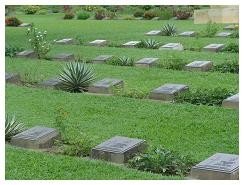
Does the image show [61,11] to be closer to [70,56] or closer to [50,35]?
[50,35]

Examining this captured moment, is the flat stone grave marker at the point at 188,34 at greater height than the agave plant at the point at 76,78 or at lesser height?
greater

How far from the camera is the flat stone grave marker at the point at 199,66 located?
11812 mm

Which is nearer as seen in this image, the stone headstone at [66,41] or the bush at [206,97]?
the bush at [206,97]

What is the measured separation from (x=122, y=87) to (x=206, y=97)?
6.07ft

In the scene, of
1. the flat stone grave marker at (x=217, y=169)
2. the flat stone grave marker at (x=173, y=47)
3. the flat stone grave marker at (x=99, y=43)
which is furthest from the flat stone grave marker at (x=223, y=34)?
the flat stone grave marker at (x=217, y=169)

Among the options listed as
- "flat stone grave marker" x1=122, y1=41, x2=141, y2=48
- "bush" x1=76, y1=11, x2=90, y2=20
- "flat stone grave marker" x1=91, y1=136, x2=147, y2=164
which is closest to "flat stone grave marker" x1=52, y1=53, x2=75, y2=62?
"flat stone grave marker" x1=122, y1=41, x2=141, y2=48

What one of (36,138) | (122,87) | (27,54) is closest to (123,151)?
(36,138)

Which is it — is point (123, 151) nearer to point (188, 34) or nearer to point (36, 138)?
point (36, 138)

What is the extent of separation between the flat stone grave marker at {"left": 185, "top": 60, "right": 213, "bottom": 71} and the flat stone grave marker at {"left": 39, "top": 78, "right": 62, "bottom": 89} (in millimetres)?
2891

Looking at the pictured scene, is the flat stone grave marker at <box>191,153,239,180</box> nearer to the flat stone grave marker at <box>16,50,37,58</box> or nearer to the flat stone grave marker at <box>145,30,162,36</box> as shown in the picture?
the flat stone grave marker at <box>16,50,37,58</box>

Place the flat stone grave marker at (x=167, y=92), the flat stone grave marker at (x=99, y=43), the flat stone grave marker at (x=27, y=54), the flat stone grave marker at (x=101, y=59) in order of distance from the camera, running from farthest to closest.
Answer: the flat stone grave marker at (x=99, y=43), the flat stone grave marker at (x=27, y=54), the flat stone grave marker at (x=101, y=59), the flat stone grave marker at (x=167, y=92)

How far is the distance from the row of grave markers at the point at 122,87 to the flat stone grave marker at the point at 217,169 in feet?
9.10

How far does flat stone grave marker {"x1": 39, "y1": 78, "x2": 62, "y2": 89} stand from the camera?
420 inches

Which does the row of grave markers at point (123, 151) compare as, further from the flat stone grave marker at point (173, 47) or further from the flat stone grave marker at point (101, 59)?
the flat stone grave marker at point (173, 47)
